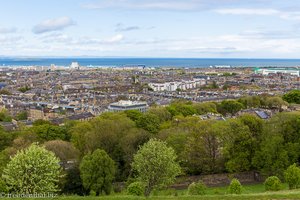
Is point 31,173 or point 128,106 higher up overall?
point 31,173

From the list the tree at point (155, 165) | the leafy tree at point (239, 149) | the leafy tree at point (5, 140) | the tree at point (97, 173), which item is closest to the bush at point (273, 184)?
the leafy tree at point (239, 149)

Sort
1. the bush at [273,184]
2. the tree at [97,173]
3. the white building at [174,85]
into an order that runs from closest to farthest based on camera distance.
Answer: the bush at [273,184]
the tree at [97,173]
the white building at [174,85]

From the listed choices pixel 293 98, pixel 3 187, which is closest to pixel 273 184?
pixel 3 187

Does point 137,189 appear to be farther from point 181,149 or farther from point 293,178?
point 181,149

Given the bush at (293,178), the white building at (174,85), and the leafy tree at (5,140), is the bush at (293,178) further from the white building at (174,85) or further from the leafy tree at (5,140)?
the white building at (174,85)

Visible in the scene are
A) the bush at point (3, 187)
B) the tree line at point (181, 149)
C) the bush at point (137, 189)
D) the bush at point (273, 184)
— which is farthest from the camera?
the tree line at point (181, 149)

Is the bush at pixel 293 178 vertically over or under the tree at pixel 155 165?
under

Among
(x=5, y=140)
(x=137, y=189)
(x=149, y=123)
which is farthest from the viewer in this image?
(x=149, y=123)

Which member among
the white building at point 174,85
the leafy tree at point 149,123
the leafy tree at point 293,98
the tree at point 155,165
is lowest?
the white building at point 174,85

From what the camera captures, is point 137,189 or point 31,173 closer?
point 31,173

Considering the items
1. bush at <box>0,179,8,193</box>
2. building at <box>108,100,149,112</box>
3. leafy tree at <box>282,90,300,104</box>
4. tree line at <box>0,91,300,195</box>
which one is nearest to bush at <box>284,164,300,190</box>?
tree line at <box>0,91,300,195</box>
